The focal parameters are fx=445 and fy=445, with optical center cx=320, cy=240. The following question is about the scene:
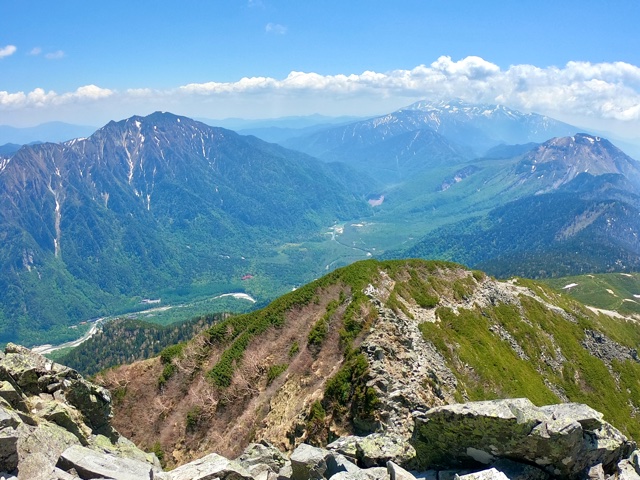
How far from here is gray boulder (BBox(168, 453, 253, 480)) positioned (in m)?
25.5

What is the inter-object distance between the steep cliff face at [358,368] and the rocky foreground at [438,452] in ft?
48.0

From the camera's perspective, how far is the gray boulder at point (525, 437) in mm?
23797

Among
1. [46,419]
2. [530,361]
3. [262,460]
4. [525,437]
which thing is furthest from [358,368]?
[530,361]

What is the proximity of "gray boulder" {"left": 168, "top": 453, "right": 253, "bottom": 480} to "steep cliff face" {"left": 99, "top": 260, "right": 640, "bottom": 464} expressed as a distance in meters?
18.6

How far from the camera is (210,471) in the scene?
26.1 metres

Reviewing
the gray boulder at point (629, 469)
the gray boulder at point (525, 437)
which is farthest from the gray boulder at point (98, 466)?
the gray boulder at point (629, 469)

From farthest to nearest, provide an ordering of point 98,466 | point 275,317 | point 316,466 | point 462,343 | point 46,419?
point 275,317 → point 462,343 → point 46,419 → point 316,466 → point 98,466

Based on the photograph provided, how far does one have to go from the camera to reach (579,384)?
93.7m

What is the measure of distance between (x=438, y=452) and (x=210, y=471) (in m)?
13.6

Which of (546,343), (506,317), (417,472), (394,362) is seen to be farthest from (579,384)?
(417,472)

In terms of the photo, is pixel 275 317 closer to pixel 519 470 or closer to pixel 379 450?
pixel 379 450

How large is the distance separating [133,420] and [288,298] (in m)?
33.8

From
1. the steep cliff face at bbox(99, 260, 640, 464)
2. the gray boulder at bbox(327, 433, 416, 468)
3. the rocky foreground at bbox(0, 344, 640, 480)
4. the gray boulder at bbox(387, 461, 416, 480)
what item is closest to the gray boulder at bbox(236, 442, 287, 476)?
the rocky foreground at bbox(0, 344, 640, 480)

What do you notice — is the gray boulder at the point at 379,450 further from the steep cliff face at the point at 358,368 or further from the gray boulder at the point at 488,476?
the steep cliff face at the point at 358,368
